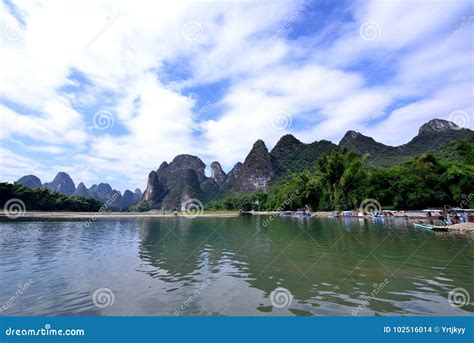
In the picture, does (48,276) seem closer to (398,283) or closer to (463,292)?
(398,283)

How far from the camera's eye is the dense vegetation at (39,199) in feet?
303

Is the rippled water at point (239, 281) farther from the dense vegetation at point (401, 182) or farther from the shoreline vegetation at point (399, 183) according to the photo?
the dense vegetation at point (401, 182)

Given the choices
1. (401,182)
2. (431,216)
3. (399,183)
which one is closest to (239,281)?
(431,216)

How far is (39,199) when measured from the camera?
101 m

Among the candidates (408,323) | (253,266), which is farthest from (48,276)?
(408,323)

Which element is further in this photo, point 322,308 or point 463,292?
point 463,292

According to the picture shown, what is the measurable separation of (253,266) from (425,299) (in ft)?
25.8

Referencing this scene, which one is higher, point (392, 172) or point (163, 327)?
point (392, 172)

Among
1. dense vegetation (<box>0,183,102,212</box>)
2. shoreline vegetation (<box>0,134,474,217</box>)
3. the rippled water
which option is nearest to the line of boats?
shoreline vegetation (<box>0,134,474,217</box>)

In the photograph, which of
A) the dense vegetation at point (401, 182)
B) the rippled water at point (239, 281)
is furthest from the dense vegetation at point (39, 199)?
the dense vegetation at point (401, 182)

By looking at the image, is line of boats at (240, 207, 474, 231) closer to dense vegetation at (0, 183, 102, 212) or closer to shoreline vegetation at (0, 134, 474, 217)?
shoreline vegetation at (0, 134, 474, 217)

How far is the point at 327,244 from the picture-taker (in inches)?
894

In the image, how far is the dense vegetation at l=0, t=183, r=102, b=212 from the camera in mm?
92438

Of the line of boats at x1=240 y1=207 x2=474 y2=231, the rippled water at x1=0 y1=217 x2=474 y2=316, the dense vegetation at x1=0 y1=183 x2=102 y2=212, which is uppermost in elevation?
the dense vegetation at x1=0 y1=183 x2=102 y2=212
